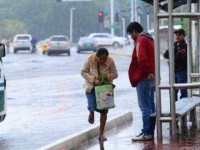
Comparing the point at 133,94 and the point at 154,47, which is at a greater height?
the point at 154,47

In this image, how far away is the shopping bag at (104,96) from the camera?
12.8 m

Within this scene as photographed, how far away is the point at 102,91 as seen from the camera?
41.9 ft

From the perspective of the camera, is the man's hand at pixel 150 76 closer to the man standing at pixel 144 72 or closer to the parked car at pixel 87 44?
the man standing at pixel 144 72

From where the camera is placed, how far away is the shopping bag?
41.9ft

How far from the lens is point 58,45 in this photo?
63.9m

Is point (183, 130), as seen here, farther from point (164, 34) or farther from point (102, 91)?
point (164, 34)

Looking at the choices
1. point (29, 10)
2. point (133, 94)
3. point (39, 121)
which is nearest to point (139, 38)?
point (39, 121)

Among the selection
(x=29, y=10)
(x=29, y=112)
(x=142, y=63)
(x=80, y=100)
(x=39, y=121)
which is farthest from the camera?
(x=29, y=10)

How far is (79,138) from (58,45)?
169 feet

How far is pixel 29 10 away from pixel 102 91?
100531 mm

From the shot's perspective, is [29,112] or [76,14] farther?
[76,14]

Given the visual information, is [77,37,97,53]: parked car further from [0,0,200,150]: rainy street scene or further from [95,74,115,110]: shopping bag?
[95,74,115,110]: shopping bag

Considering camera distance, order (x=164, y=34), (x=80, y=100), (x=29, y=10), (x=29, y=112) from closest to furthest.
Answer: (x=29, y=112), (x=80, y=100), (x=164, y=34), (x=29, y=10)

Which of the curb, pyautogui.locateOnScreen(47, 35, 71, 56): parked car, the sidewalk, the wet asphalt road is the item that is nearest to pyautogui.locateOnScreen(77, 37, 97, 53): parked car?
pyautogui.locateOnScreen(47, 35, 71, 56): parked car
